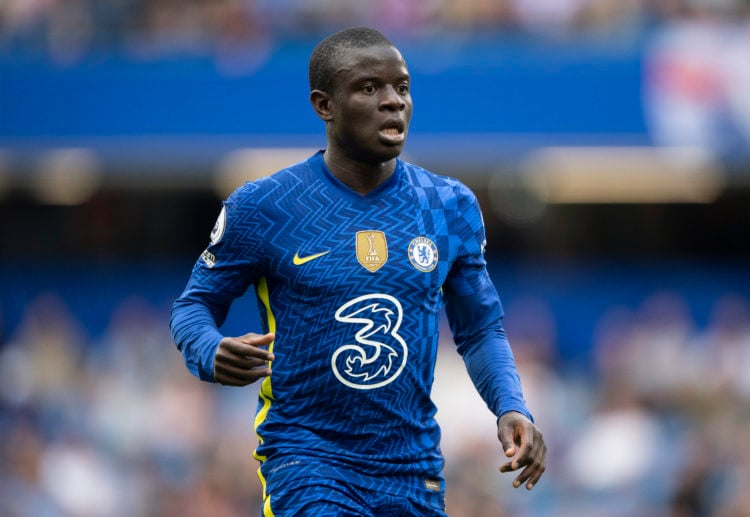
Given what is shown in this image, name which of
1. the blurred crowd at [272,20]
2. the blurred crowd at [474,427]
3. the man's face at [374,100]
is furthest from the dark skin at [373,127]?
the blurred crowd at [272,20]

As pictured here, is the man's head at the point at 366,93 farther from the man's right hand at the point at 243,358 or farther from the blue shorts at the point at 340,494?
the blue shorts at the point at 340,494

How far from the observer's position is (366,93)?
4.45 metres

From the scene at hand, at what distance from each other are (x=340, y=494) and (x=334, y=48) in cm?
148

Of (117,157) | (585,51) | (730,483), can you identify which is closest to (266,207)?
(730,483)

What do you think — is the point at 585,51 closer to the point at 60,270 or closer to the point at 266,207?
the point at 60,270

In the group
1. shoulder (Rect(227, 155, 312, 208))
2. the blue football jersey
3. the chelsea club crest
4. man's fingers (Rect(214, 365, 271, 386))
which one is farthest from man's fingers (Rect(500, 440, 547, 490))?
shoulder (Rect(227, 155, 312, 208))

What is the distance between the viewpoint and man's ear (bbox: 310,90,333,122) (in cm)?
457

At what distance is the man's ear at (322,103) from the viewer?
15.0 feet

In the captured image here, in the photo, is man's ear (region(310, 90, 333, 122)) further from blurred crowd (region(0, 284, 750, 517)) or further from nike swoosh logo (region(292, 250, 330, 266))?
blurred crowd (region(0, 284, 750, 517))

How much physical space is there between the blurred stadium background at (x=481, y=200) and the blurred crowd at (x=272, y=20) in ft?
0.08

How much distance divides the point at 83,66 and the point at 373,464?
1066cm

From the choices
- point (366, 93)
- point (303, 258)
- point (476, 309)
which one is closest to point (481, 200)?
point (476, 309)

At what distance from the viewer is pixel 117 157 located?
14781 millimetres

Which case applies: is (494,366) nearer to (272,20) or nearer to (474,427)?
Answer: (474,427)
